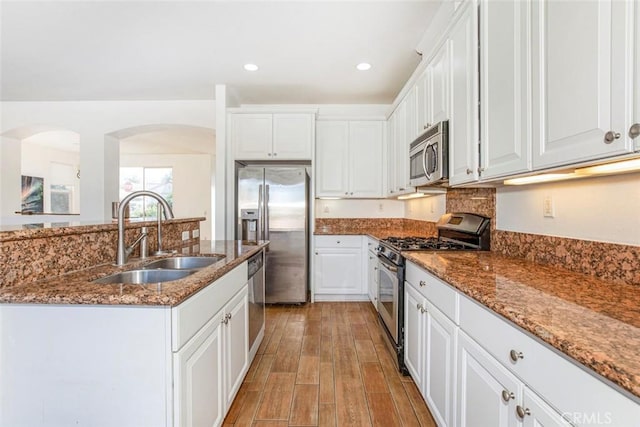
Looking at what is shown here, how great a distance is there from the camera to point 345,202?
441 centimetres

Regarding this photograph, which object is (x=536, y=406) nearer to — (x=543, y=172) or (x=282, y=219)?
(x=543, y=172)

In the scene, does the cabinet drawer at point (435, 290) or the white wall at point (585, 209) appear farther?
the cabinet drawer at point (435, 290)

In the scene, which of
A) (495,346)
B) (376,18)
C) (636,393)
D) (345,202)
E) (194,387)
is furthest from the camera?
(345,202)

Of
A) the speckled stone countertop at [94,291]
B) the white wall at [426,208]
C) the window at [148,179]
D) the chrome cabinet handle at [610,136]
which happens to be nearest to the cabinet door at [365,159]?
the white wall at [426,208]

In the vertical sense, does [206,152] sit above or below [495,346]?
above

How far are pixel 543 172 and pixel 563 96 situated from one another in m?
0.31

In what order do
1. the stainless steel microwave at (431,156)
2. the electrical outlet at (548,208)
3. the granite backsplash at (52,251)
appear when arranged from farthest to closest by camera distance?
the stainless steel microwave at (431,156), the electrical outlet at (548,208), the granite backsplash at (52,251)

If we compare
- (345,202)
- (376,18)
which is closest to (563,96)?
(376,18)

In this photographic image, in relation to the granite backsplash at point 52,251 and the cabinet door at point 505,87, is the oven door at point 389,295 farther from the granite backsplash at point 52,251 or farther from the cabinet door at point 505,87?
the granite backsplash at point 52,251

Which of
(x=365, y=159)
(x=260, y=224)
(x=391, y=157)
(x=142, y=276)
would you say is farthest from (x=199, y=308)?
(x=365, y=159)

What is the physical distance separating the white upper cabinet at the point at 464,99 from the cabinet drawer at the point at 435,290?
622mm

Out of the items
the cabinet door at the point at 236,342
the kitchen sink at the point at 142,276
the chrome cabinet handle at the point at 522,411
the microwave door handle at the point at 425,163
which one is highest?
the microwave door handle at the point at 425,163

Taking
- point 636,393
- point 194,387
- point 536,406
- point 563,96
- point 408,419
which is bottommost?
point 408,419

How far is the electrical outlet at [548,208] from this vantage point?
1.60m
